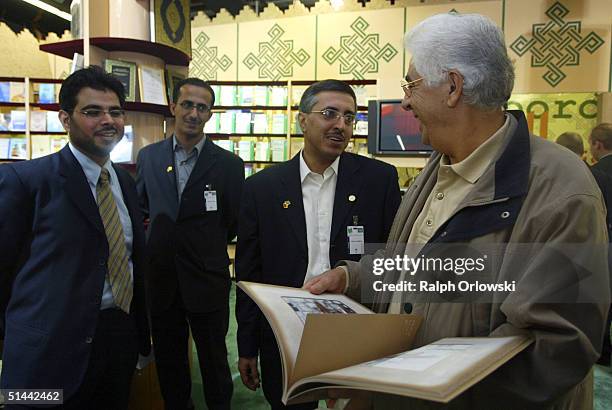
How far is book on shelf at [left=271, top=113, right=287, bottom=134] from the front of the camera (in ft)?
22.8

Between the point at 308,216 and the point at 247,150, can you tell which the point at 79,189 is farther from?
the point at 247,150

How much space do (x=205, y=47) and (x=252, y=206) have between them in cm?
689

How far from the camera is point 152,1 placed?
3.12 meters

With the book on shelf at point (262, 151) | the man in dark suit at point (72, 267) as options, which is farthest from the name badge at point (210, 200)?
the book on shelf at point (262, 151)

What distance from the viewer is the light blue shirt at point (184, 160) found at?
9.05ft

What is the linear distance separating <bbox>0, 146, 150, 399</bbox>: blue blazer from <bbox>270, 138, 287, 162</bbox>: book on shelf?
5.29m

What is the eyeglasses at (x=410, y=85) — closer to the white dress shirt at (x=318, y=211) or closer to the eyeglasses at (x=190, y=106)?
the white dress shirt at (x=318, y=211)

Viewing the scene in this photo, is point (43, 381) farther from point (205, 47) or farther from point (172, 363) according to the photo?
point (205, 47)

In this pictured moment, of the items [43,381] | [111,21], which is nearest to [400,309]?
[43,381]

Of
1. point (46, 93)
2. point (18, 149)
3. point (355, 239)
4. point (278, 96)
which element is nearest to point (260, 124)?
point (278, 96)

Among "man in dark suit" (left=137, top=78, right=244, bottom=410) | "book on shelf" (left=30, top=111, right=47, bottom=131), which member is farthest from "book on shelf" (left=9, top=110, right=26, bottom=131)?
"man in dark suit" (left=137, top=78, right=244, bottom=410)

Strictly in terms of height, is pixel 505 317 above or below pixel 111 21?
below

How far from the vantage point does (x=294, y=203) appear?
188 centimetres

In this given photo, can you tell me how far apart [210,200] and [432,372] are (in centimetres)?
218
